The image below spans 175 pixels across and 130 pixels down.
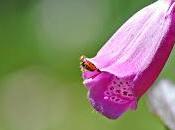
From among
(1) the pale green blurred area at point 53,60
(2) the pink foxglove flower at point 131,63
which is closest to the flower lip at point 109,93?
(2) the pink foxglove flower at point 131,63

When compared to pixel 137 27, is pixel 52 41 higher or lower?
higher

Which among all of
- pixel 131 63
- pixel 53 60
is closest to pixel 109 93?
pixel 131 63

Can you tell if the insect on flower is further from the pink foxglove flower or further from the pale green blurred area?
the pale green blurred area

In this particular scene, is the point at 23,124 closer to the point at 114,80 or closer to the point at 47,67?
the point at 47,67

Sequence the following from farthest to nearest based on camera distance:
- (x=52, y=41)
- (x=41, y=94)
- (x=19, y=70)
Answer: (x=52, y=41) < (x=19, y=70) < (x=41, y=94)

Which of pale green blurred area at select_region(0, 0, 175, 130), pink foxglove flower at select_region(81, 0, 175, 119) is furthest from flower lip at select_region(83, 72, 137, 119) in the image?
pale green blurred area at select_region(0, 0, 175, 130)

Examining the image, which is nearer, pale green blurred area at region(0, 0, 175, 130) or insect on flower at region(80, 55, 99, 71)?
insect on flower at region(80, 55, 99, 71)

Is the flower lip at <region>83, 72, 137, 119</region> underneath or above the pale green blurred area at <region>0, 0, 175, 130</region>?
underneath

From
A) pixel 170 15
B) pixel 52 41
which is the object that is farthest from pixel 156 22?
pixel 52 41
